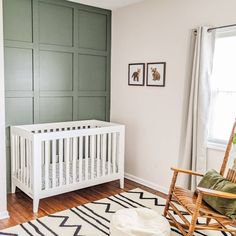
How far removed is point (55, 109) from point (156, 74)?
1.40 metres

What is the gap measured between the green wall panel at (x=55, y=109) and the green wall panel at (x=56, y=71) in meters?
0.14

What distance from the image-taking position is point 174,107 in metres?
3.47

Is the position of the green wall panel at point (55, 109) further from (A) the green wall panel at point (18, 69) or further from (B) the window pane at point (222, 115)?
(B) the window pane at point (222, 115)

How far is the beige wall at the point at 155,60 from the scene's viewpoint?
10.7 ft

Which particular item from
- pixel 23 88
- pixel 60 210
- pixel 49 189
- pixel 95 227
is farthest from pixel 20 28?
pixel 95 227

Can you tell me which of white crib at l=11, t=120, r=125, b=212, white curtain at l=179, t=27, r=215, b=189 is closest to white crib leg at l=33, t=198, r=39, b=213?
white crib at l=11, t=120, r=125, b=212

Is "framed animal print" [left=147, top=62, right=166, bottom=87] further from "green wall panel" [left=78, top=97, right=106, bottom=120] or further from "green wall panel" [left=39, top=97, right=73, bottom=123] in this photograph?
"green wall panel" [left=39, top=97, right=73, bottom=123]

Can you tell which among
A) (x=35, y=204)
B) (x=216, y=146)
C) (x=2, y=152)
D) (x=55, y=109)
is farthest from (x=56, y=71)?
(x=216, y=146)

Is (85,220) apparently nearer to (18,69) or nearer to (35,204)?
(35,204)

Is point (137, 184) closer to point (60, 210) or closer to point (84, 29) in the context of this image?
point (60, 210)

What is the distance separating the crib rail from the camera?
9.80ft

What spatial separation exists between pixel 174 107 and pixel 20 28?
2.07m

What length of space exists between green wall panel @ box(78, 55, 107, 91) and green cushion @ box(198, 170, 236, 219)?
2173mm

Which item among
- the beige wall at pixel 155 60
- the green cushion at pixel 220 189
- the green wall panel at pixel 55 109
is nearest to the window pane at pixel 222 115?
the beige wall at pixel 155 60
